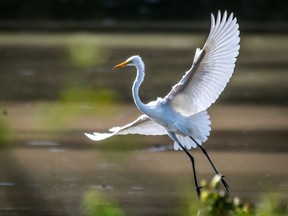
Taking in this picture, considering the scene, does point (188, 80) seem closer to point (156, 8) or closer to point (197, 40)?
point (197, 40)

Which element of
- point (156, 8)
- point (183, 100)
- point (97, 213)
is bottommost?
point (156, 8)

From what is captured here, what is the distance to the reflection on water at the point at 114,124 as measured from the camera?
6.54 m

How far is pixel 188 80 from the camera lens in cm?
596

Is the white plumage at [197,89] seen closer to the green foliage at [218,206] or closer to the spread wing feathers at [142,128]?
the spread wing feathers at [142,128]

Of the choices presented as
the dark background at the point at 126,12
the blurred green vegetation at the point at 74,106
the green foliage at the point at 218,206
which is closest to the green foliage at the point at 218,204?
the green foliage at the point at 218,206

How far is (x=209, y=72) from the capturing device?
5.93m

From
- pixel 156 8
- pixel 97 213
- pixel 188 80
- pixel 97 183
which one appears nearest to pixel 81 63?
pixel 156 8

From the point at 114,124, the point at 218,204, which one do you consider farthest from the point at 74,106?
the point at 218,204

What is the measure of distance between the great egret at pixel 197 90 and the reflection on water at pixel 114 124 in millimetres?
433

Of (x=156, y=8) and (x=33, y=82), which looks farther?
(x=156, y=8)

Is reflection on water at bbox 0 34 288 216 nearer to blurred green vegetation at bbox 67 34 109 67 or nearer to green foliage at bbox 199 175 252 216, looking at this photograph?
blurred green vegetation at bbox 67 34 109 67

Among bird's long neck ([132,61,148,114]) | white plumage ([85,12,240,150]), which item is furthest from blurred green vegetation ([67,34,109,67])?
bird's long neck ([132,61,148,114])

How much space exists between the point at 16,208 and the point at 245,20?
1014cm

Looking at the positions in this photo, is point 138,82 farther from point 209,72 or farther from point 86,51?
point 86,51
